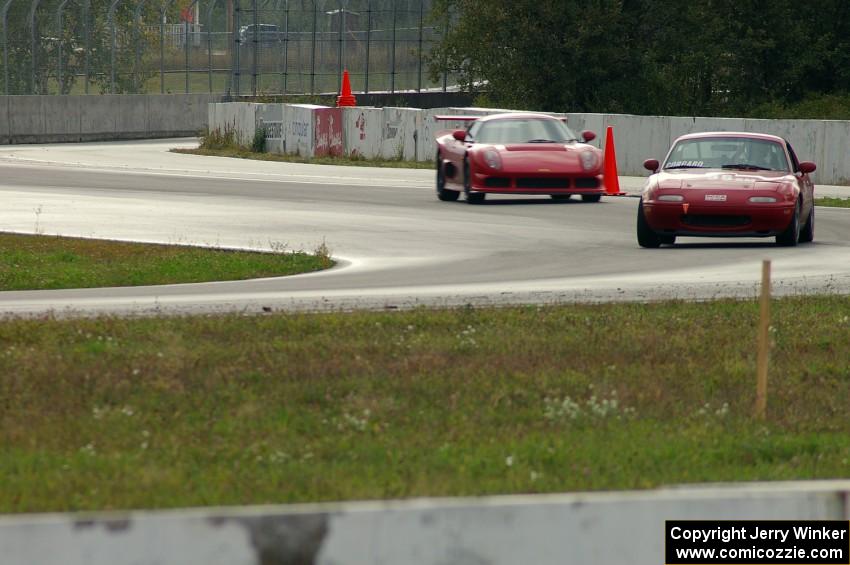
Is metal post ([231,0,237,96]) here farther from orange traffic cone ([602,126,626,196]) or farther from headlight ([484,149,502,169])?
headlight ([484,149,502,169])

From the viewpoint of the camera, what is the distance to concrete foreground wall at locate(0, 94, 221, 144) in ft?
147

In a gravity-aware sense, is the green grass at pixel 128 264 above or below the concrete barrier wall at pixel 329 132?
below

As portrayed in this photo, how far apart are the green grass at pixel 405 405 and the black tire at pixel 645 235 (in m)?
5.42

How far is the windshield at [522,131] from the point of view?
23.0 m

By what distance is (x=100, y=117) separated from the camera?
156 feet

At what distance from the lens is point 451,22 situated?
56531 mm

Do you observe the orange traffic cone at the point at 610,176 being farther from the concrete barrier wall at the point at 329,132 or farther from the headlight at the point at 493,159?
the concrete barrier wall at the point at 329,132

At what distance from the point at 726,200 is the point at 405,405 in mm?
9157

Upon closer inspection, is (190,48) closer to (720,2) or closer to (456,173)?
(720,2)

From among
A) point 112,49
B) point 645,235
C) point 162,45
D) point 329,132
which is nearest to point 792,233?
point 645,235

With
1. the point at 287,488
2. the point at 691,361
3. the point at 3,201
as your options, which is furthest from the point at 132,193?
the point at 287,488

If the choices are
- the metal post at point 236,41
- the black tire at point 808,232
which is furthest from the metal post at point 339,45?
the black tire at point 808,232

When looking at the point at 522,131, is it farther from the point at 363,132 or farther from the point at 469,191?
the point at 363,132

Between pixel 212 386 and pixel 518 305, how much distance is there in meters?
4.05
